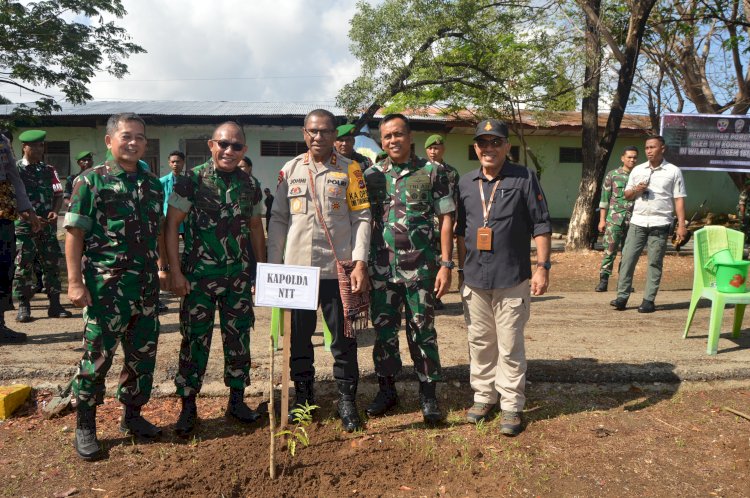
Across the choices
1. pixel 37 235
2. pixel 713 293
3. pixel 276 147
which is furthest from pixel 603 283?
pixel 276 147

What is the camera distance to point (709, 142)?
Answer: 1269 centimetres

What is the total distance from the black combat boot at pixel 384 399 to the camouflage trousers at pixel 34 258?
4440 millimetres

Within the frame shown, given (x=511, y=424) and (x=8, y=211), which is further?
(x=8, y=211)

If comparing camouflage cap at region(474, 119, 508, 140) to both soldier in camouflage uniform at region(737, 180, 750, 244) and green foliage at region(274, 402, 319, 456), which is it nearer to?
green foliage at region(274, 402, 319, 456)

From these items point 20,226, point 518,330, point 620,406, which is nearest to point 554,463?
point 518,330

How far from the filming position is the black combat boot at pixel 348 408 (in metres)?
3.58

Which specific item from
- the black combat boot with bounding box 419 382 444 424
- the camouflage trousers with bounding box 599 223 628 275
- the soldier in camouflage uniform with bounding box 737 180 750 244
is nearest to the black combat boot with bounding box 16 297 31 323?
the black combat boot with bounding box 419 382 444 424

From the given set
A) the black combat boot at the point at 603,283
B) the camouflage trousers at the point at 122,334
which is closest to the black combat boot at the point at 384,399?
the camouflage trousers at the point at 122,334

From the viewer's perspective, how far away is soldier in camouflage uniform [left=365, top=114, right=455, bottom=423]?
360cm

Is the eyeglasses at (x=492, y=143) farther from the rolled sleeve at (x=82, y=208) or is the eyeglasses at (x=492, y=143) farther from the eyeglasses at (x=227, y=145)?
the rolled sleeve at (x=82, y=208)

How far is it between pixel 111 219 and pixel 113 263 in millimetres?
253

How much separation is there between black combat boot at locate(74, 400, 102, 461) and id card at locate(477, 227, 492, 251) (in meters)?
2.56

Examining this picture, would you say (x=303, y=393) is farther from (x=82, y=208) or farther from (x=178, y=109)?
(x=178, y=109)

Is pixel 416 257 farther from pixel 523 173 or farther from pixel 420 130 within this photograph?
pixel 420 130
